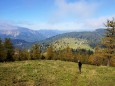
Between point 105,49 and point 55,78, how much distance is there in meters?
32.0

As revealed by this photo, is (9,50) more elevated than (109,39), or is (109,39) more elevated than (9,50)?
(109,39)

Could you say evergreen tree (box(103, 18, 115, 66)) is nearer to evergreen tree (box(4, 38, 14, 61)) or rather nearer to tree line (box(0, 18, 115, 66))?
tree line (box(0, 18, 115, 66))

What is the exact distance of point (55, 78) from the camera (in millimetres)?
25609

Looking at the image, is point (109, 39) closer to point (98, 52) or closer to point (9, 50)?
point (98, 52)

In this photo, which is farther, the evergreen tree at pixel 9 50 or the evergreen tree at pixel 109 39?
the evergreen tree at pixel 9 50

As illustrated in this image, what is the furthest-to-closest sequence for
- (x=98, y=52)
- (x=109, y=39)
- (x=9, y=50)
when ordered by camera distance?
1. (x=9, y=50)
2. (x=98, y=52)
3. (x=109, y=39)

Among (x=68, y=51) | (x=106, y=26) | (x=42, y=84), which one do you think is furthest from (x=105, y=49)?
(x=68, y=51)

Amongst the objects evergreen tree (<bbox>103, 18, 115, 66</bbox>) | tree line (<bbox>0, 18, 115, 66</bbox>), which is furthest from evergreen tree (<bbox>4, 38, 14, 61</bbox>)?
evergreen tree (<bbox>103, 18, 115, 66</bbox>)

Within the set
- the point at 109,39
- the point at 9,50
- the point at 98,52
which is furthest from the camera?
the point at 9,50

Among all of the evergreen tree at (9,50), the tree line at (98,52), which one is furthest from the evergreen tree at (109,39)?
the evergreen tree at (9,50)

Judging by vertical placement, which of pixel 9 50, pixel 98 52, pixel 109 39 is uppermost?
pixel 109 39

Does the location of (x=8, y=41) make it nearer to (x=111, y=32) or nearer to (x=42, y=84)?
(x=111, y=32)

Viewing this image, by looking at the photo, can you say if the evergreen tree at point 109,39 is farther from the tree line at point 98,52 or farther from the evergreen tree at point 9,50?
the evergreen tree at point 9,50

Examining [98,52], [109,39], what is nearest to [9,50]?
[98,52]
